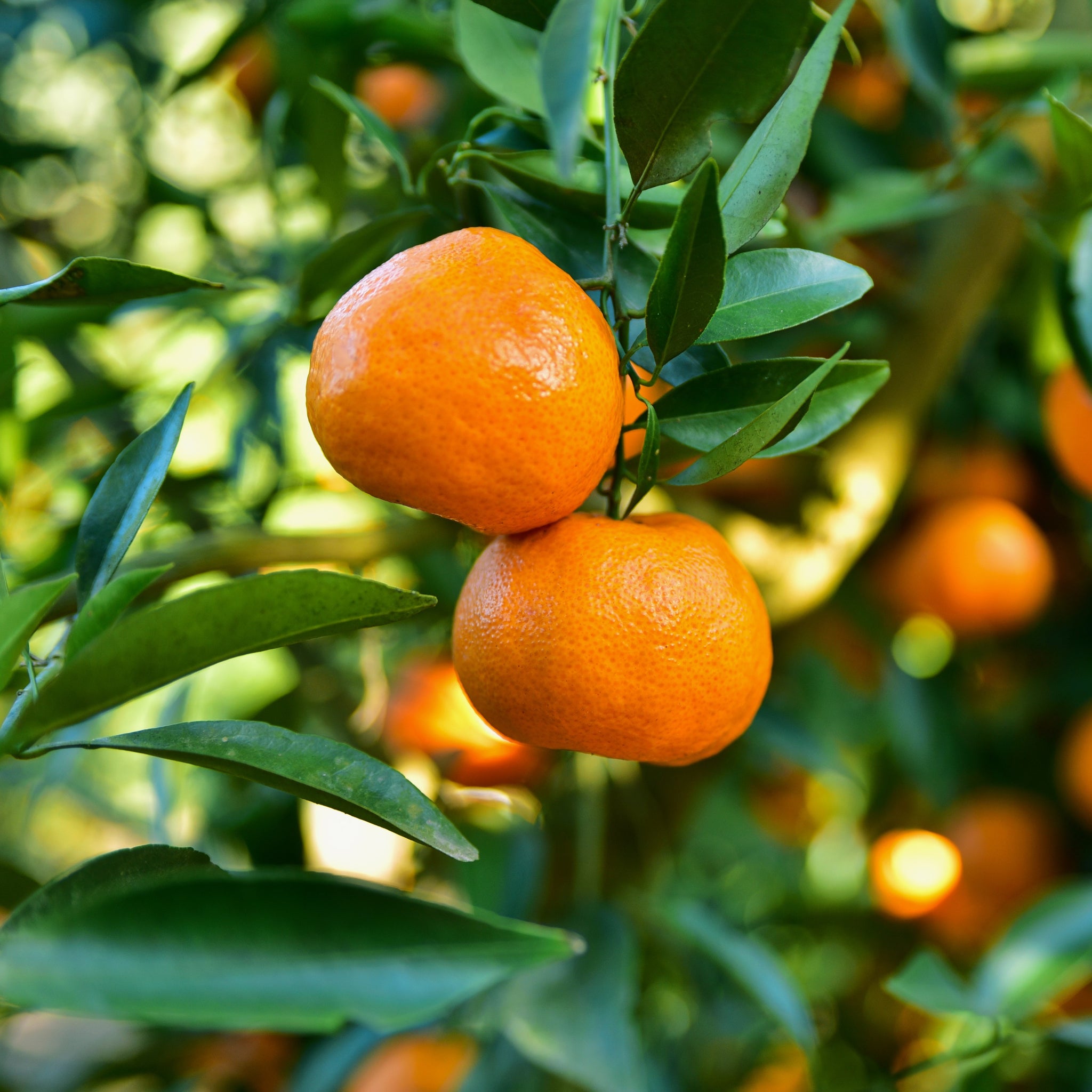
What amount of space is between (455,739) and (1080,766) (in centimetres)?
59

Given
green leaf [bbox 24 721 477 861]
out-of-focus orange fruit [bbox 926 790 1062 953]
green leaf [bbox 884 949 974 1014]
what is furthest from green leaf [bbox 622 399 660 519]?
out-of-focus orange fruit [bbox 926 790 1062 953]

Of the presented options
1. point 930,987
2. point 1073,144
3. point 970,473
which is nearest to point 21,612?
point 1073,144

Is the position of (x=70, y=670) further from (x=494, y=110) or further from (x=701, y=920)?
(x=701, y=920)

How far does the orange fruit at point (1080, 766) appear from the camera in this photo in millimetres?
910

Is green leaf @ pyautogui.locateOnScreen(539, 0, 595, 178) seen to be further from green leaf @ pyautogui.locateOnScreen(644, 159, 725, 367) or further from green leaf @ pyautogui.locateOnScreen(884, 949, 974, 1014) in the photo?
green leaf @ pyautogui.locateOnScreen(884, 949, 974, 1014)

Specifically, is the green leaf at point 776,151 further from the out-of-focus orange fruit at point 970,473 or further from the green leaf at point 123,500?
the out-of-focus orange fruit at point 970,473

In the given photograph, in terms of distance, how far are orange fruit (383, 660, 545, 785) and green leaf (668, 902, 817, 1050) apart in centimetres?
19

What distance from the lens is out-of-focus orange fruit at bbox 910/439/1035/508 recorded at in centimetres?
96

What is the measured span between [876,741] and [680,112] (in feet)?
3.91

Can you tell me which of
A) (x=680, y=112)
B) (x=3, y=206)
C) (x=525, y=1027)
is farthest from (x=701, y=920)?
(x=3, y=206)

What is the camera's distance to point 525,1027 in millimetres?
684

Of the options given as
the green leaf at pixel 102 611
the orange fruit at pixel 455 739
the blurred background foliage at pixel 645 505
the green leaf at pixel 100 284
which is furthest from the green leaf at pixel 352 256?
the orange fruit at pixel 455 739

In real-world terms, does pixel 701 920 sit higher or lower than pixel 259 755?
lower

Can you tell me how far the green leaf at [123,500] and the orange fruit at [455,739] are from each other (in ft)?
1.74
